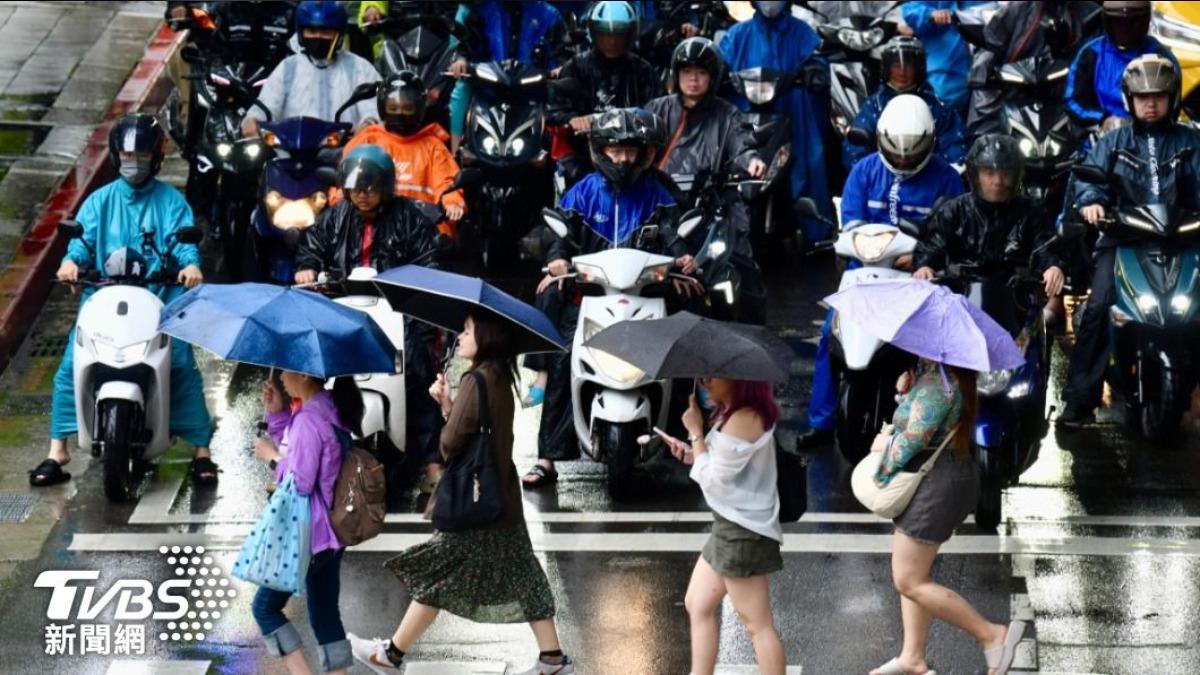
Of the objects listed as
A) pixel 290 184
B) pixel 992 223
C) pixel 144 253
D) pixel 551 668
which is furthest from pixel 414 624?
pixel 290 184

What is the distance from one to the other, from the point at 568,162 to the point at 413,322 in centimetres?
381

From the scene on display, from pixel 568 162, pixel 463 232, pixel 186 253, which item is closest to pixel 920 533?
pixel 186 253

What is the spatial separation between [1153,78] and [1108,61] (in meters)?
2.18

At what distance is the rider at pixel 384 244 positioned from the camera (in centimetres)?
1328

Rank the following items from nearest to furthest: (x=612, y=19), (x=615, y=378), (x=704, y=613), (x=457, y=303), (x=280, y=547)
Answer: (x=280, y=547)
(x=704, y=613)
(x=457, y=303)
(x=615, y=378)
(x=612, y=19)

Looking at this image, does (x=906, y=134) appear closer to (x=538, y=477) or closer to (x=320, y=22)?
(x=538, y=477)

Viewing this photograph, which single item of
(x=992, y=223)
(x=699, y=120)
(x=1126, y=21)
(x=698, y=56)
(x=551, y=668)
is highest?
(x=1126, y=21)

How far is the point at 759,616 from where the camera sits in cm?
988

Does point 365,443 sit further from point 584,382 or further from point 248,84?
point 248,84

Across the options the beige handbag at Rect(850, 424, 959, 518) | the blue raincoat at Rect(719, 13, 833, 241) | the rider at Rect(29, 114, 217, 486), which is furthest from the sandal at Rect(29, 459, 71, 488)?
the blue raincoat at Rect(719, 13, 833, 241)

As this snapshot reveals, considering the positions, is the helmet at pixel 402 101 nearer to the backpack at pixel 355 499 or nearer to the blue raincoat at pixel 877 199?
the blue raincoat at pixel 877 199

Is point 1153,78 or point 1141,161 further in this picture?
point 1141,161

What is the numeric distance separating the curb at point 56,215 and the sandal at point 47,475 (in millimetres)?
2149

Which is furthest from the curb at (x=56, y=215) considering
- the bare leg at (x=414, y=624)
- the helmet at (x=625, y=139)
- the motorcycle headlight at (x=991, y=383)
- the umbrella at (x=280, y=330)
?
the motorcycle headlight at (x=991, y=383)
